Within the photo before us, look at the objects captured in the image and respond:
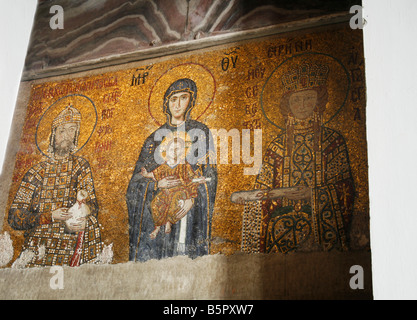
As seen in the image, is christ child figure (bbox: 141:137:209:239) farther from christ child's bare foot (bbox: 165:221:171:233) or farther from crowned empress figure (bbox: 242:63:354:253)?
crowned empress figure (bbox: 242:63:354:253)

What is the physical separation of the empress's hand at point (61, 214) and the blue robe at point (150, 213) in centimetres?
60

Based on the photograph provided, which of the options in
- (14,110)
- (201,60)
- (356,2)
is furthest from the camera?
(14,110)

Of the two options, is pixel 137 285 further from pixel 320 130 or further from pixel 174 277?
pixel 320 130

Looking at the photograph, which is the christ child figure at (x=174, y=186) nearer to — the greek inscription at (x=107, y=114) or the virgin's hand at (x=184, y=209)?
the virgin's hand at (x=184, y=209)

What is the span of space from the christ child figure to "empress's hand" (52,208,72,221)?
0.78 m

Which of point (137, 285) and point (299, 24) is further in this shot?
point (299, 24)

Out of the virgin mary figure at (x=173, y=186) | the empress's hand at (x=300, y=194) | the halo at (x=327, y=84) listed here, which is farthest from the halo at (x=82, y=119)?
the empress's hand at (x=300, y=194)

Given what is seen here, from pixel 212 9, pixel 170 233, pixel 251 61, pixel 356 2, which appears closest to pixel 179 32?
pixel 212 9

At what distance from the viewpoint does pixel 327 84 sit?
12.1 feet

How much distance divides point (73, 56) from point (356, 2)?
9.19 ft

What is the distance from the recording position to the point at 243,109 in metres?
3.91

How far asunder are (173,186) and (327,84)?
146 centimetres

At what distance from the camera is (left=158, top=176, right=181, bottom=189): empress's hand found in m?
3.91

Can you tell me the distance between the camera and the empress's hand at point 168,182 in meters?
3.91
